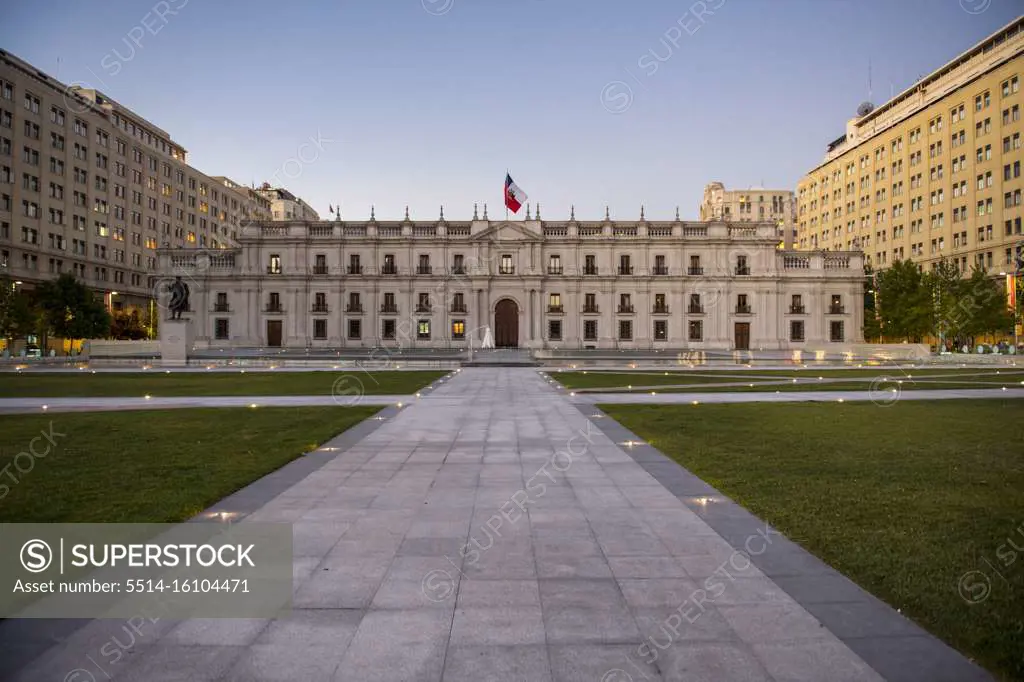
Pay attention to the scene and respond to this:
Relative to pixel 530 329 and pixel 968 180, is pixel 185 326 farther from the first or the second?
pixel 968 180

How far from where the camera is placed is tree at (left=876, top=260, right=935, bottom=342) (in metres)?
56.8

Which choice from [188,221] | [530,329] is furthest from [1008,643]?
[188,221]

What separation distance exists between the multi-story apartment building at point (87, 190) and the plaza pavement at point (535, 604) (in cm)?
7208

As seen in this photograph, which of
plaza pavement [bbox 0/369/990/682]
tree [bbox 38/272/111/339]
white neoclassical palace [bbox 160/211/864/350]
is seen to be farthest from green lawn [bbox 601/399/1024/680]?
tree [bbox 38/272/111/339]

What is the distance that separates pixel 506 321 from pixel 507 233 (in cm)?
1019

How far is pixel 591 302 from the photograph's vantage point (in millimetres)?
68188

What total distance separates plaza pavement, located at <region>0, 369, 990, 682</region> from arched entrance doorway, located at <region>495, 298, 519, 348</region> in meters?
59.5

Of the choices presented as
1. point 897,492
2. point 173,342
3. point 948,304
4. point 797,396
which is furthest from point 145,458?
point 948,304

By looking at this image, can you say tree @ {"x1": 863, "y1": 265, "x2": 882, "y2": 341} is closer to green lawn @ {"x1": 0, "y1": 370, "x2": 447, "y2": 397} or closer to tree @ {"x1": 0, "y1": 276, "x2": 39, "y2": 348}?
green lawn @ {"x1": 0, "y1": 370, "x2": 447, "y2": 397}

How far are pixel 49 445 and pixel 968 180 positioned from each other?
85130mm

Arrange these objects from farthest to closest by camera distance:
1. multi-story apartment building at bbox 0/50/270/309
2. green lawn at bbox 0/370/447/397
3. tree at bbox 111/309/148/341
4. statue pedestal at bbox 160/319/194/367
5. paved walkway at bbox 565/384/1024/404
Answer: tree at bbox 111/309/148/341 < multi-story apartment building at bbox 0/50/270/309 < statue pedestal at bbox 160/319/194/367 < green lawn at bbox 0/370/447/397 < paved walkway at bbox 565/384/1024/404

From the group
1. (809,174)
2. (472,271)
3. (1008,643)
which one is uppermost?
(809,174)

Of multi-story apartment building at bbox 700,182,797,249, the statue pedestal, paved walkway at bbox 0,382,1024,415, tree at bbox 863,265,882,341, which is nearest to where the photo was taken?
paved walkway at bbox 0,382,1024,415

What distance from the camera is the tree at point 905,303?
186ft
